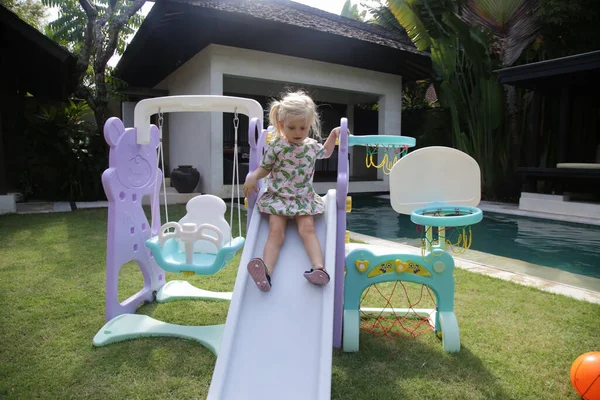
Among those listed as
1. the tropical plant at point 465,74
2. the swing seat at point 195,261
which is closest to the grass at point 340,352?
the swing seat at point 195,261

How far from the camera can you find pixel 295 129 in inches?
106

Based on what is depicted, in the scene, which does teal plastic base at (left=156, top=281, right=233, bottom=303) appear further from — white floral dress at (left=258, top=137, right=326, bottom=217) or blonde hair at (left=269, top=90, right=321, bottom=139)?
blonde hair at (left=269, top=90, right=321, bottom=139)

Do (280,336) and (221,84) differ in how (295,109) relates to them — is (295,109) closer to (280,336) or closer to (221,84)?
(280,336)

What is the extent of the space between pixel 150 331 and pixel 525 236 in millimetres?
5947

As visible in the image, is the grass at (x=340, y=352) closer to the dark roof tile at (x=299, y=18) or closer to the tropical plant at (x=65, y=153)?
the tropical plant at (x=65, y=153)

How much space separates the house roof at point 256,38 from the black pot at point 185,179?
2.99 m

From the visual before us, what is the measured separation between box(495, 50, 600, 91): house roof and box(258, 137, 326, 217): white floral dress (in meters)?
7.95

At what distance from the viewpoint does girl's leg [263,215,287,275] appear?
2516mm

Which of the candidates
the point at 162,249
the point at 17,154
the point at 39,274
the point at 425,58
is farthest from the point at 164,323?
the point at 425,58

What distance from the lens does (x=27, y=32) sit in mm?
7734

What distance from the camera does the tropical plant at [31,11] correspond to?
28825 mm

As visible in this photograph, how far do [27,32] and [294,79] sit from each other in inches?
232

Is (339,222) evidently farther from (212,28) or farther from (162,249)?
(212,28)

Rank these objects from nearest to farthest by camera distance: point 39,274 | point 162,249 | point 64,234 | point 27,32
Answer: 1. point 162,249
2. point 39,274
3. point 64,234
4. point 27,32
